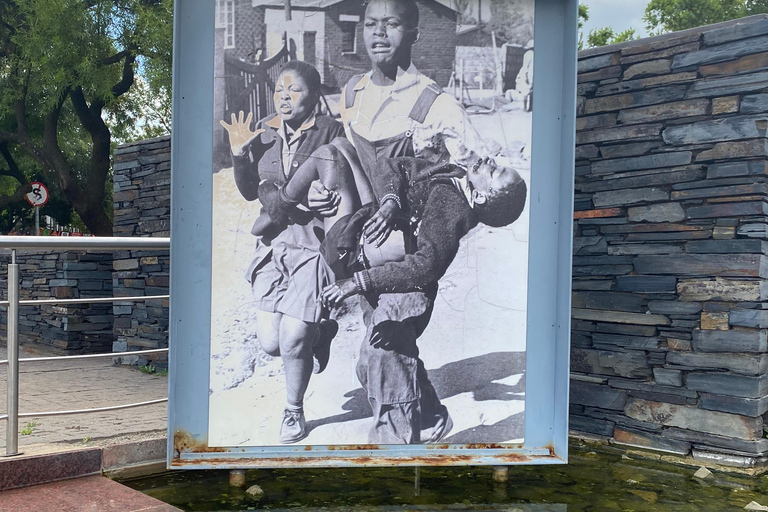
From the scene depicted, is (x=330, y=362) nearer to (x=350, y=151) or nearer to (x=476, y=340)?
(x=476, y=340)

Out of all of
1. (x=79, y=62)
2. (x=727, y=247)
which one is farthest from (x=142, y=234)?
(x=79, y=62)

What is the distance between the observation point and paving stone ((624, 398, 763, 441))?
364 centimetres

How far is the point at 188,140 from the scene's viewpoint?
2732 mm

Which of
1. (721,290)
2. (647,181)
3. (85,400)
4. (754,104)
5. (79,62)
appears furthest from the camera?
(79,62)

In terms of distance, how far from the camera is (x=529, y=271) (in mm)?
2941

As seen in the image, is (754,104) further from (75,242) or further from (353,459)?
(75,242)

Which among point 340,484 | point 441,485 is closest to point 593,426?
point 441,485

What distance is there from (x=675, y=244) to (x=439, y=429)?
1.89m

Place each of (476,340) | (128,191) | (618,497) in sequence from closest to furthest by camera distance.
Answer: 1. (476,340)
2. (618,497)
3. (128,191)

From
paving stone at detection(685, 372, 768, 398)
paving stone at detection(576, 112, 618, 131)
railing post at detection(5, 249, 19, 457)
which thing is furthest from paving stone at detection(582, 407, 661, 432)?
railing post at detection(5, 249, 19, 457)

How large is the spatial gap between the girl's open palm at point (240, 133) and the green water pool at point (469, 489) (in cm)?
149

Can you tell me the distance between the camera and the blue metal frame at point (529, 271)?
2.72 metres

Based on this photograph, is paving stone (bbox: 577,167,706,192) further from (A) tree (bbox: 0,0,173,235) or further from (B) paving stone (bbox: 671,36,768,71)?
(A) tree (bbox: 0,0,173,235)

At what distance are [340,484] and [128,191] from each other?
177 inches
